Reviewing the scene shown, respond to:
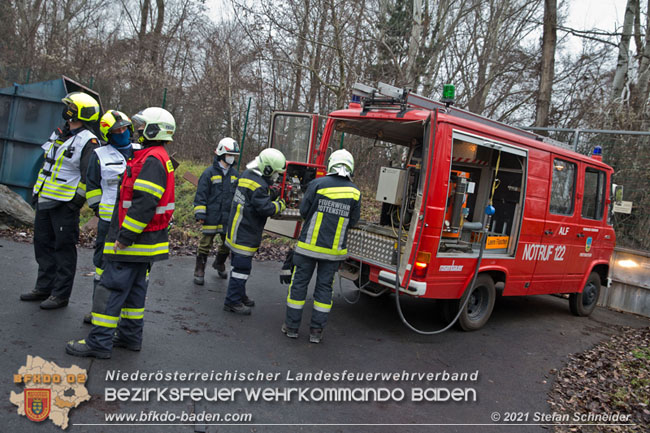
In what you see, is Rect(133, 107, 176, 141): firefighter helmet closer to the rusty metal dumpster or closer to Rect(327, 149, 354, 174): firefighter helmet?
Rect(327, 149, 354, 174): firefighter helmet

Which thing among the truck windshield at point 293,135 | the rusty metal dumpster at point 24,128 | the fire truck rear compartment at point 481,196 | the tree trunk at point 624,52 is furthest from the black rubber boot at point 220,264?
the tree trunk at point 624,52

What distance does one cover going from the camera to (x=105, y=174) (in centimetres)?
432

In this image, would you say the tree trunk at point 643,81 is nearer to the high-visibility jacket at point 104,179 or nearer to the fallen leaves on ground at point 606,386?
the fallen leaves on ground at point 606,386

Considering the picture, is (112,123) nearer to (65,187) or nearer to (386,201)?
(65,187)

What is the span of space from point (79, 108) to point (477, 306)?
200 inches

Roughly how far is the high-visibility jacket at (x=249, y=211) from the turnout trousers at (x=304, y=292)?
2.05 ft

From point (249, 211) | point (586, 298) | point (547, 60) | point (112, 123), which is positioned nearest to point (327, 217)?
point (249, 211)

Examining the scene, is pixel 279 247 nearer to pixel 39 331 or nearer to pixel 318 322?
pixel 318 322

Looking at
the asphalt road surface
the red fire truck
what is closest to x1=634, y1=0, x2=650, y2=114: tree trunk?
the red fire truck

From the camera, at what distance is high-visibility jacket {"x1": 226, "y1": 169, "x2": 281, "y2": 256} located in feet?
16.7

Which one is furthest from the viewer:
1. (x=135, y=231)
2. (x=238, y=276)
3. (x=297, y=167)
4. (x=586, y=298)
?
(x=586, y=298)

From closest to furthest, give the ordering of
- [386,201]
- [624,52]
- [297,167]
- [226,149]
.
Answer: [386,201] → [226,149] → [297,167] → [624,52]

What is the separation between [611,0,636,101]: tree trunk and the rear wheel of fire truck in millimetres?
7981

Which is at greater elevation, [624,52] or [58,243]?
[624,52]
